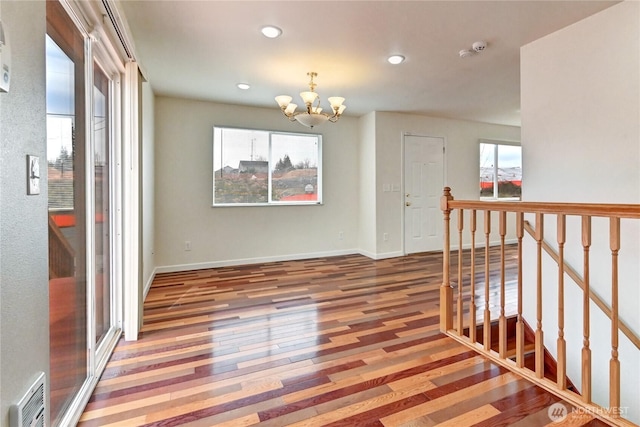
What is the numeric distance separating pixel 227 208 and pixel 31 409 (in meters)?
3.59

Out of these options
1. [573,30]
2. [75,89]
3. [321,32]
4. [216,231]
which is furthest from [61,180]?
[573,30]

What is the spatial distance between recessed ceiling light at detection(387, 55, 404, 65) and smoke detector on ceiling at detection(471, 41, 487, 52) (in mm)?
615

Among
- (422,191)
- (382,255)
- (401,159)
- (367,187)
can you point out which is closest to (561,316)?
(382,255)

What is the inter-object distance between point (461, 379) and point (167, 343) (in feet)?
6.30

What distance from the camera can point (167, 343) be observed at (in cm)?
→ 222

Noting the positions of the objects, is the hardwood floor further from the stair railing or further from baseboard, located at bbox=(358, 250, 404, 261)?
baseboard, located at bbox=(358, 250, 404, 261)

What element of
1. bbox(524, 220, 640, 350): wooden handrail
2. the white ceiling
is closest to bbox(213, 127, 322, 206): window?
the white ceiling

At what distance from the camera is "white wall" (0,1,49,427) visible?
2.99ft

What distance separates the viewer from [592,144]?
2.35 m

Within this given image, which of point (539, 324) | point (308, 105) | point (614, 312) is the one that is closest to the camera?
point (614, 312)

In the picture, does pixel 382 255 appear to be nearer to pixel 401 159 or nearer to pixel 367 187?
pixel 367 187

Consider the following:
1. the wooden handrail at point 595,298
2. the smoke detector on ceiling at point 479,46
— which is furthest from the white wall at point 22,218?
the smoke detector on ceiling at point 479,46

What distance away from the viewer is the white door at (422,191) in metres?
5.24

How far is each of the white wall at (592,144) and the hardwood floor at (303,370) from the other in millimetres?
1136
